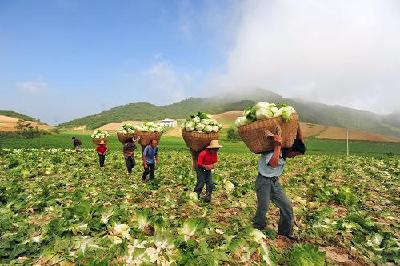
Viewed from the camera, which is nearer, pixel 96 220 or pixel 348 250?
pixel 348 250

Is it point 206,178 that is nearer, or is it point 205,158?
point 205,158

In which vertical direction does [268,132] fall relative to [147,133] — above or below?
above

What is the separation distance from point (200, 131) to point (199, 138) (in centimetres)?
20

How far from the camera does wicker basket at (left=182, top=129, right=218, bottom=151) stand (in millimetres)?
10898

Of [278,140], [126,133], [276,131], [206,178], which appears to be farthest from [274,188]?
[126,133]

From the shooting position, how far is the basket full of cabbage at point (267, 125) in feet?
23.1

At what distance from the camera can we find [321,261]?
6.07 meters

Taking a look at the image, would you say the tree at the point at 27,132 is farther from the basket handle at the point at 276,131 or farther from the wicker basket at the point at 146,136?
the basket handle at the point at 276,131

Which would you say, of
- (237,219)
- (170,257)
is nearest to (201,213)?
(237,219)

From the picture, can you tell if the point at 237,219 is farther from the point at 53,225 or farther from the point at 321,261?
the point at 53,225

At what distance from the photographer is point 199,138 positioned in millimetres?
10938

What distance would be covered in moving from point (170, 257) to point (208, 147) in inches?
189

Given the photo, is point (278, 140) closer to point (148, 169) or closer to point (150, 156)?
point (150, 156)

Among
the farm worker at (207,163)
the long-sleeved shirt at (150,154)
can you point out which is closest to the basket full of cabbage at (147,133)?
the long-sleeved shirt at (150,154)
